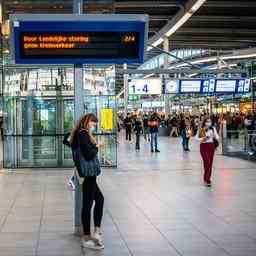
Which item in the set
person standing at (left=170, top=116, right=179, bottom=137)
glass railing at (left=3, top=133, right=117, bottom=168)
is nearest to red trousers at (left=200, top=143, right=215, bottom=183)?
glass railing at (left=3, top=133, right=117, bottom=168)

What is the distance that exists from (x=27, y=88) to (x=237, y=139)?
27.6ft

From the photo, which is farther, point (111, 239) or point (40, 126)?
point (40, 126)

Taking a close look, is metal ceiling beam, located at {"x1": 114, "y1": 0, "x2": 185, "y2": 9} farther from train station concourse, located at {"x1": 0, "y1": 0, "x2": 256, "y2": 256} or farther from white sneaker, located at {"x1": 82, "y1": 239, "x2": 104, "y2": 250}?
white sneaker, located at {"x1": 82, "y1": 239, "x2": 104, "y2": 250}

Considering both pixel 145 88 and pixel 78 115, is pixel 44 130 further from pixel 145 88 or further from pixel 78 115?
pixel 145 88

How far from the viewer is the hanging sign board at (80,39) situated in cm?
827

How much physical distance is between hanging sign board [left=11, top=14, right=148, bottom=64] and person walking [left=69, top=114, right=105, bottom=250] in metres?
1.00

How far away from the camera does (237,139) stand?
24.3 m

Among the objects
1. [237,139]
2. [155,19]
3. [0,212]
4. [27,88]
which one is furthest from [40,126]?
[155,19]

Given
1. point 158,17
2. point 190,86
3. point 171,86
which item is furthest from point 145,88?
point 158,17

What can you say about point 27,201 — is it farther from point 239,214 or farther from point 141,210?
point 239,214

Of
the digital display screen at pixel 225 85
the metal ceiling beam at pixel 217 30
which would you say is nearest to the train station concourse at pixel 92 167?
→ the digital display screen at pixel 225 85

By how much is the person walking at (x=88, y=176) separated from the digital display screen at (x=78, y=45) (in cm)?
100

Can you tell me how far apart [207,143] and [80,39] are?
6796 millimetres

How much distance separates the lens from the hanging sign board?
827 cm
